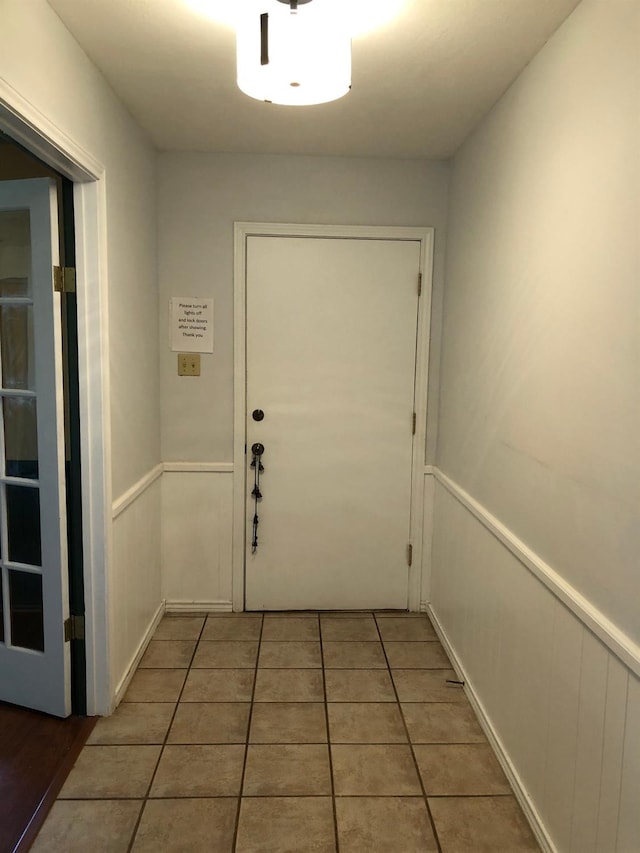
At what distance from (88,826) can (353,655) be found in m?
1.34

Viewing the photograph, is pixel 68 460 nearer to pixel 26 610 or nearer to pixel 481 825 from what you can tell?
pixel 26 610

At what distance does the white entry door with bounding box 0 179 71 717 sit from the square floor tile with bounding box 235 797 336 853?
88 cm

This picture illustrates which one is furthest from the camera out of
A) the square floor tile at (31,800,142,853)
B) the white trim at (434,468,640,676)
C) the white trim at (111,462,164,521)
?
the white trim at (111,462,164,521)

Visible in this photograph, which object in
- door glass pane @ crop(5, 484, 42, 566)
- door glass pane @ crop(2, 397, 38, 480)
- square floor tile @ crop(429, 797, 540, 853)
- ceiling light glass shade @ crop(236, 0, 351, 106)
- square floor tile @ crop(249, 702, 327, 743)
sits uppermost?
ceiling light glass shade @ crop(236, 0, 351, 106)

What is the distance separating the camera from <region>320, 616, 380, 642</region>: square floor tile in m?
2.95

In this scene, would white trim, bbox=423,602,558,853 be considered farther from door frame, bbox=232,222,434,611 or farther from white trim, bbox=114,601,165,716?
white trim, bbox=114,601,165,716

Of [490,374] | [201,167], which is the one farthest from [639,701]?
[201,167]

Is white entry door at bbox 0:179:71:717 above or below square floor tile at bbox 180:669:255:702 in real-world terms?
above

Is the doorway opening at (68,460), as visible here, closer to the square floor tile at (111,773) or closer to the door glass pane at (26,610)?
the door glass pane at (26,610)

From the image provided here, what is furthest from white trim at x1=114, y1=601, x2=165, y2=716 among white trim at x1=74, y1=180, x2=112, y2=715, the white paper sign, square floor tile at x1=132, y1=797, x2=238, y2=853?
the white paper sign

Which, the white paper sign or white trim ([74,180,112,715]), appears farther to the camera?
the white paper sign

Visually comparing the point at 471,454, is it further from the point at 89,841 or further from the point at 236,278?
the point at 89,841

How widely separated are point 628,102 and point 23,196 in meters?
1.84

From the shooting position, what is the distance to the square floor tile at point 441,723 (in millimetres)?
2203
